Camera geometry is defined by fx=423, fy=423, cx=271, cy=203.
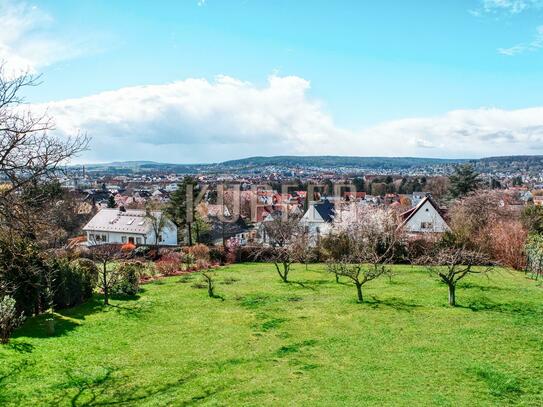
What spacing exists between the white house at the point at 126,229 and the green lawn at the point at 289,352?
27.3 metres

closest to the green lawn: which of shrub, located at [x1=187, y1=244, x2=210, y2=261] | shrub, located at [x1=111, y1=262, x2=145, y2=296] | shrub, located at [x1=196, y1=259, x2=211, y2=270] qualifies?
shrub, located at [x1=111, y1=262, x2=145, y2=296]

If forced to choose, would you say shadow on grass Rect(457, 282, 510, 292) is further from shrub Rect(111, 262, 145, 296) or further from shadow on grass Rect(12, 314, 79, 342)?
shadow on grass Rect(12, 314, 79, 342)

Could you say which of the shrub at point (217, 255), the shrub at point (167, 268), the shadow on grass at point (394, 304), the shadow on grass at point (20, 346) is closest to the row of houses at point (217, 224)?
the shrub at point (217, 255)

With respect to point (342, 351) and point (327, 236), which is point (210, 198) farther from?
point (342, 351)

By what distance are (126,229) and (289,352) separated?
39.5m

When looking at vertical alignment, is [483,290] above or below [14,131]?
below

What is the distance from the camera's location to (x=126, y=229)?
48094 millimetres

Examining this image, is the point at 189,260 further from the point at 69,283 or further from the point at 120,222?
the point at 120,222

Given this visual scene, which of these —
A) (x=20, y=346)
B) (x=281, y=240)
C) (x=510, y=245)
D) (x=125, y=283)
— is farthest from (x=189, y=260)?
(x=510, y=245)

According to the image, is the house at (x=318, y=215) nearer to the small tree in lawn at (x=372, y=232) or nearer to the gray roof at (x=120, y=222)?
the small tree in lawn at (x=372, y=232)

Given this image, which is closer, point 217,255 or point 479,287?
point 479,287

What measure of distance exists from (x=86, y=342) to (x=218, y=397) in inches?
238

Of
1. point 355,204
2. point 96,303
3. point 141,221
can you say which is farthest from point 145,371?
point 141,221

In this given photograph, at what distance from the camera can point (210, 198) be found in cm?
7300
